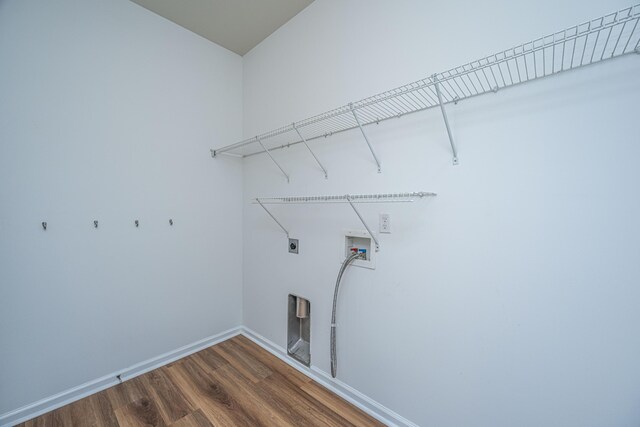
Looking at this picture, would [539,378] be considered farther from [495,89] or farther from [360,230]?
[495,89]

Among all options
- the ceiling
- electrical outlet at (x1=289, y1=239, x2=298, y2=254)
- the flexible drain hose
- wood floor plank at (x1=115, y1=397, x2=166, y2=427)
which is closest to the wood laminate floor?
wood floor plank at (x1=115, y1=397, x2=166, y2=427)

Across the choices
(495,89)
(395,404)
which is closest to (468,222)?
(495,89)

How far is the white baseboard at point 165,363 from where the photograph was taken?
4.85 feet

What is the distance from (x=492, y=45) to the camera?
113 cm

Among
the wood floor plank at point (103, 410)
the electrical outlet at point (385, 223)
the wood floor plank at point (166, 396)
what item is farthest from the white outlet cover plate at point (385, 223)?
the wood floor plank at point (103, 410)

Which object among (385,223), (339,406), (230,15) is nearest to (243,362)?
(339,406)

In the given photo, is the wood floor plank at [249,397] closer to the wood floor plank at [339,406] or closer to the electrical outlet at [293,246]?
the wood floor plank at [339,406]

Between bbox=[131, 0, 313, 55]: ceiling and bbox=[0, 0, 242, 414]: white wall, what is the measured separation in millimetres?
98

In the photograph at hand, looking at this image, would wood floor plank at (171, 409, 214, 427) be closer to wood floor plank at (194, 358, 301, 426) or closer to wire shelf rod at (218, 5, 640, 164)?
wood floor plank at (194, 358, 301, 426)

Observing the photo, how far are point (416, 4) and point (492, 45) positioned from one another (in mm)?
495

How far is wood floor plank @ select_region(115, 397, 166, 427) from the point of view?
149 cm

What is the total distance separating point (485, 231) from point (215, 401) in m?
1.87

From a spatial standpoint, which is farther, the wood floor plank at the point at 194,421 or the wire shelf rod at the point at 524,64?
the wood floor plank at the point at 194,421

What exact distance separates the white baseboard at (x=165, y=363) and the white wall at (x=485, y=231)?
0.20ft
